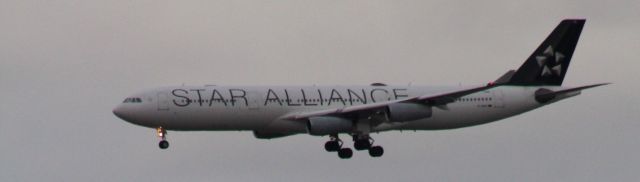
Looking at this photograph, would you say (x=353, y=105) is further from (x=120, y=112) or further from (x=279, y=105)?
(x=120, y=112)

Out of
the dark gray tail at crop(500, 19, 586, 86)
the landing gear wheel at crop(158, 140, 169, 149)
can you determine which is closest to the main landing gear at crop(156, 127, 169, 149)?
the landing gear wheel at crop(158, 140, 169, 149)

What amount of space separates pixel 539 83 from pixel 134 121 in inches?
1045

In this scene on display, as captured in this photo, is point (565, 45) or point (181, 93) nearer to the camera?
point (181, 93)

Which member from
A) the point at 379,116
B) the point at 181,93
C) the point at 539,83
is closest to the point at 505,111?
the point at 539,83

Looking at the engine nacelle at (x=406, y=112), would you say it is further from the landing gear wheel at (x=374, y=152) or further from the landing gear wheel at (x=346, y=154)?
the landing gear wheel at (x=346, y=154)

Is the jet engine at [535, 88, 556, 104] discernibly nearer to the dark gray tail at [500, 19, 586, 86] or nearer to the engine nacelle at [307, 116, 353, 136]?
the dark gray tail at [500, 19, 586, 86]

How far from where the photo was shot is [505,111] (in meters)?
103

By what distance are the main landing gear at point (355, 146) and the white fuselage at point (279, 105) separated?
0.87 metres

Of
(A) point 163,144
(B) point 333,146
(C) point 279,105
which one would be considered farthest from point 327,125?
(A) point 163,144

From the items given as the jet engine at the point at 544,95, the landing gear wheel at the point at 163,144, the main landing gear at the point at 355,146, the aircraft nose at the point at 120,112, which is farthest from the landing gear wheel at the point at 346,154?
the aircraft nose at the point at 120,112

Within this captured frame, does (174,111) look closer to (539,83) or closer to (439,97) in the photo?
(439,97)

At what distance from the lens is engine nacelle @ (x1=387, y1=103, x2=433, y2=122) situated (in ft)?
306

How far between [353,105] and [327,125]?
18.2ft

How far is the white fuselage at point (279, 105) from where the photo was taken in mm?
94875
